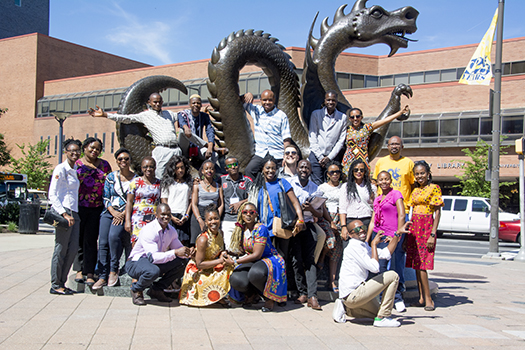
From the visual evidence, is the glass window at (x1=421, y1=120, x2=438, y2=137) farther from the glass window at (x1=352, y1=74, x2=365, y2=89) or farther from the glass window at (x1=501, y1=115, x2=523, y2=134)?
the glass window at (x1=352, y1=74, x2=365, y2=89)

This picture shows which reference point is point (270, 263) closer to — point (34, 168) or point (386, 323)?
point (386, 323)

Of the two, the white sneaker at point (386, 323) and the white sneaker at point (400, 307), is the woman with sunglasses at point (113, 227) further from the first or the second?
the white sneaker at point (400, 307)

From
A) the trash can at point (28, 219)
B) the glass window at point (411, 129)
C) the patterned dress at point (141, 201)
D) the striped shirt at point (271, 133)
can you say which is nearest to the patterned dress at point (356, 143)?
the striped shirt at point (271, 133)

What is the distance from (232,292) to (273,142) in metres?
2.36

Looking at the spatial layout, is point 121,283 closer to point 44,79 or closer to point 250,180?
point 250,180

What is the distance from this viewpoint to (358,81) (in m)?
32.4

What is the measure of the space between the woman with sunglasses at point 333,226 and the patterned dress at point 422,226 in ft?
2.87

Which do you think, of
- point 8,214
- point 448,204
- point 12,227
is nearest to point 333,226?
point 12,227

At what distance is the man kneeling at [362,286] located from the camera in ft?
15.9

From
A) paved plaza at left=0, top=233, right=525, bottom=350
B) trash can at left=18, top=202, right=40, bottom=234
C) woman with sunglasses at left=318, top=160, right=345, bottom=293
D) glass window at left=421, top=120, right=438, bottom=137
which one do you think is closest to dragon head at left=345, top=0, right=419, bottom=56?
woman with sunglasses at left=318, top=160, right=345, bottom=293

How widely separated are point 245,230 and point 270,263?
18.5 inches

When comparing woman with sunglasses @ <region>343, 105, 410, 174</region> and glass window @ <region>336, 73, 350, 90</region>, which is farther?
glass window @ <region>336, 73, 350, 90</region>

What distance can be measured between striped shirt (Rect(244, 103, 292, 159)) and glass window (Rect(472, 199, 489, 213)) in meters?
14.2

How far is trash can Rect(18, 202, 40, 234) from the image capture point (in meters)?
16.4
